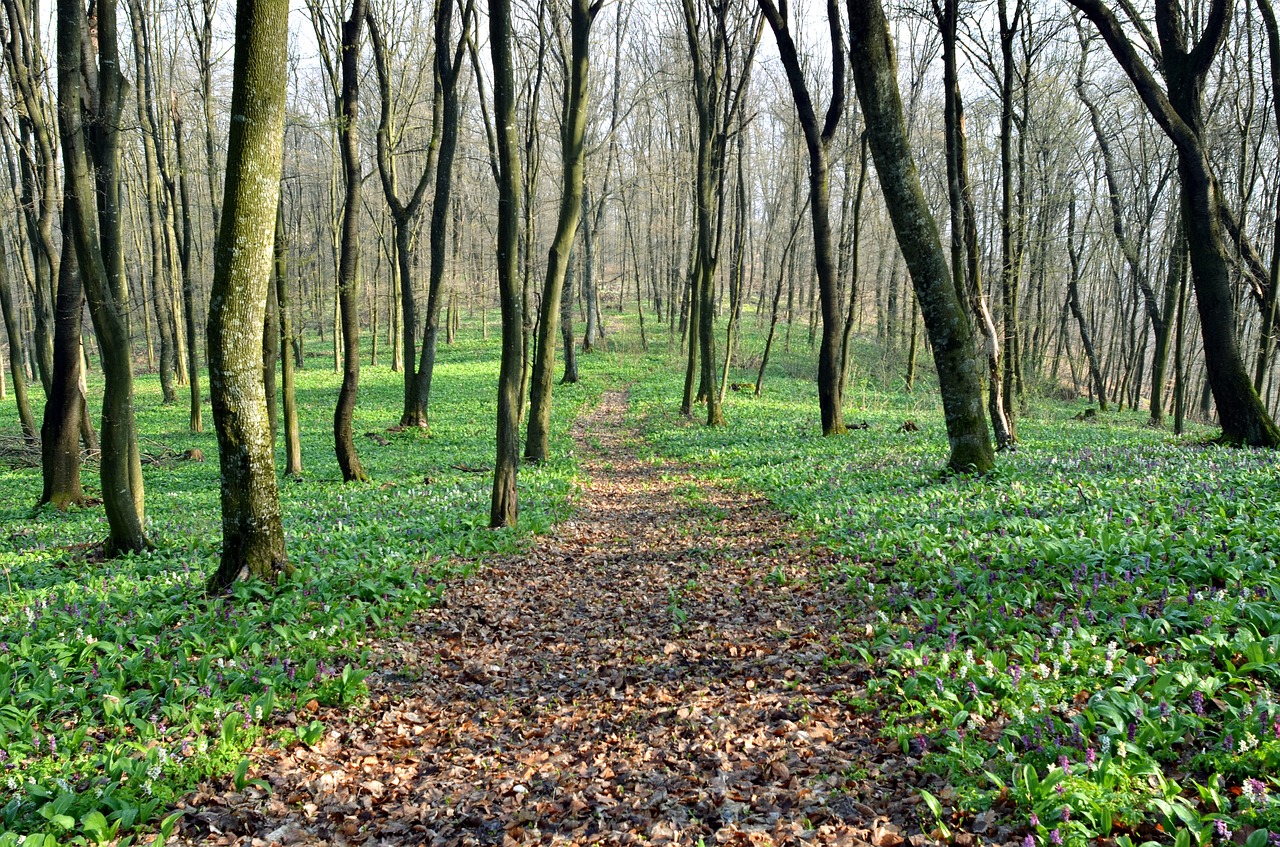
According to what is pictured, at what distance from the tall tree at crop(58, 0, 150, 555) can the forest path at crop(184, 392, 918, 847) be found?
4122mm

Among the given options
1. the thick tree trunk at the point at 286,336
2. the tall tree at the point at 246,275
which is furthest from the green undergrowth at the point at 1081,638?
the thick tree trunk at the point at 286,336

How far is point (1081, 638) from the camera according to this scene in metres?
4.21

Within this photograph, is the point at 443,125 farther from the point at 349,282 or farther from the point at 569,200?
the point at 569,200

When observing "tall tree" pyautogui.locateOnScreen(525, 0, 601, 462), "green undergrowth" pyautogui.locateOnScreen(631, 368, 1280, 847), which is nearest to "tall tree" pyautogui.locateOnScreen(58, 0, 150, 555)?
"tall tree" pyautogui.locateOnScreen(525, 0, 601, 462)

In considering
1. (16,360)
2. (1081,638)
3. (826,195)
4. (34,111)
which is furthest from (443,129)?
(1081,638)

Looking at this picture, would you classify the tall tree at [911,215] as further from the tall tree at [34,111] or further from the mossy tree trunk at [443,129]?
the tall tree at [34,111]

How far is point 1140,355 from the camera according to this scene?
3456cm

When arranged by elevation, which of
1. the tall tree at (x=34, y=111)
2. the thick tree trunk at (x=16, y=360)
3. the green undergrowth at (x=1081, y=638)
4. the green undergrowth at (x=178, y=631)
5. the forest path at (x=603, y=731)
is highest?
the tall tree at (x=34, y=111)

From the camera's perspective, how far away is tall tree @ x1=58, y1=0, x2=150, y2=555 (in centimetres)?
764

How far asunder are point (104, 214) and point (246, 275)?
11.7ft

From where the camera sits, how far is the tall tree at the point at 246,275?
5.79 m

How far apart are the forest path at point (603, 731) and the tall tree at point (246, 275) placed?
1815 millimetres

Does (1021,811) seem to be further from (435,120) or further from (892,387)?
(892,387)

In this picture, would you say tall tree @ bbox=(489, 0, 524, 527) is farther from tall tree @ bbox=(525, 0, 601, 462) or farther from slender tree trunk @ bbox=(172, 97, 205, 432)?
slender tree trunk @ bbox=(172, 97, 205, 432)
